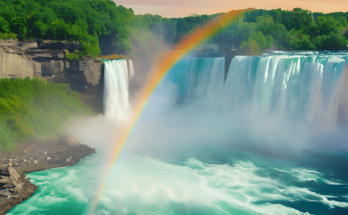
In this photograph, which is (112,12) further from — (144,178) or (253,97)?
(144,178)

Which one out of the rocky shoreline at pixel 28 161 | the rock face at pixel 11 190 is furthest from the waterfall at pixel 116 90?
the rock face at pixel 11 190

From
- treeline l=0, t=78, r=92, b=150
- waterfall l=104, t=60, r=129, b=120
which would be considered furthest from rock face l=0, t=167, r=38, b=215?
waterfall l=104, t=60, r=129, b=120

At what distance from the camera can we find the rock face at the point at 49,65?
22852mm

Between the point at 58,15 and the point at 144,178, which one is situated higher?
the point at 58,15

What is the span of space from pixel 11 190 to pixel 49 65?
13.6 m

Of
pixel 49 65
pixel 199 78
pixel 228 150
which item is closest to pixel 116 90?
pixel 49 65

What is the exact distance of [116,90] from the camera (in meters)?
27.3

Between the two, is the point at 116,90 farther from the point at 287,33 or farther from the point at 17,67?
the point at 287,33

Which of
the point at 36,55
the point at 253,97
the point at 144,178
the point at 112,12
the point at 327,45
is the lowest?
the point at 144,178

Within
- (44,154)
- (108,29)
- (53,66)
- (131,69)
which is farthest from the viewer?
(108,29)

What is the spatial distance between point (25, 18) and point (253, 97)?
20012 millimetres

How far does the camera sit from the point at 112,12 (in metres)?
36.6

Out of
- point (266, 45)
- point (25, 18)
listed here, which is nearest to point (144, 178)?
point (25, 18)

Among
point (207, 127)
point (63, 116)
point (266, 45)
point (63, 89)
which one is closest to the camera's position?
point (63, 116)
